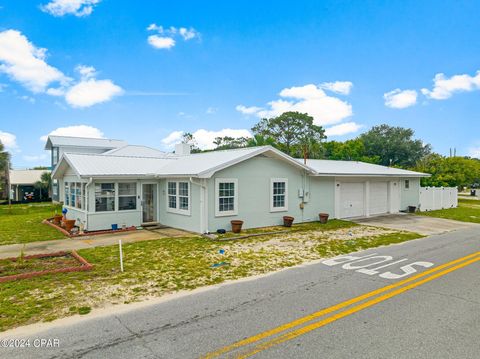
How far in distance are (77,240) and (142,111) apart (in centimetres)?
1710

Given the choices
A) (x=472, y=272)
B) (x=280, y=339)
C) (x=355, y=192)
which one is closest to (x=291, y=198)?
(x=355, y=192)

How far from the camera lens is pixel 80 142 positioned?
33125 millimetres

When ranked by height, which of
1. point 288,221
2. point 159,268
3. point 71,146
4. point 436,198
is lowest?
point 159,268

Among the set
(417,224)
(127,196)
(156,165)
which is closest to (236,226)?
(127,196)

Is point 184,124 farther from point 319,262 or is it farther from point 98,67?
point 319,262

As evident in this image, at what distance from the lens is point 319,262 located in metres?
8.89

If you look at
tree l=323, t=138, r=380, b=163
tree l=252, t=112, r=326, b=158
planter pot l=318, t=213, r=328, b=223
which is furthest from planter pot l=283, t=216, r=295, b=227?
tree l=252, t=112, r=326, b=158

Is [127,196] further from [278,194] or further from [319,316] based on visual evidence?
[319,316]

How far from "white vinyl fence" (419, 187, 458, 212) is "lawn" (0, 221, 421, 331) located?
12.3 m

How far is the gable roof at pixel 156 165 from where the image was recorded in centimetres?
1362

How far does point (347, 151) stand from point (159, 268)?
132 feet

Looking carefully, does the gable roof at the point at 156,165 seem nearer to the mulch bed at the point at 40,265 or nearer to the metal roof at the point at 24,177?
Result: the mulch bed at the point at 40,265

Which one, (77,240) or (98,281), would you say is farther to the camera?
(77,240)

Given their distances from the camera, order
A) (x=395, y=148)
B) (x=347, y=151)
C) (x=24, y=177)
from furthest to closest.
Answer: (x=395, y=148) < (x=347, y=151) < (x=24, y=177)
